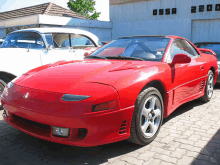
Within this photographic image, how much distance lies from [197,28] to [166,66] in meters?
15.8

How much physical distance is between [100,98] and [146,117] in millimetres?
824

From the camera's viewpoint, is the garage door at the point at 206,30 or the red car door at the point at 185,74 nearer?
the red car door at the point at 185,74

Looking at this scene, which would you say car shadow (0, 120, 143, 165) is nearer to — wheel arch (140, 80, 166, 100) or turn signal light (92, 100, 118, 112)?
Result: turn signal light (92, 100, 118, 112)

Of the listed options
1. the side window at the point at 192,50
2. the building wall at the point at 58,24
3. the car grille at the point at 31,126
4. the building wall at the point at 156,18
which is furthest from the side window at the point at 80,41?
the building wall at the point at 156,18

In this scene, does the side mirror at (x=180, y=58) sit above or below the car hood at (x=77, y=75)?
above

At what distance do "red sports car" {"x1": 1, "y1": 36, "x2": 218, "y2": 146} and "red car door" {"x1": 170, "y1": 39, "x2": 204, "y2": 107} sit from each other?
18 mm

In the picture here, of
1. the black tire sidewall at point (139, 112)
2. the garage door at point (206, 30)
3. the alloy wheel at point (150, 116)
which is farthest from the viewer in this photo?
the garage door at point (206, 30)

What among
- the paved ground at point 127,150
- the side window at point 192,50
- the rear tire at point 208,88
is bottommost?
the paved ground at point 127,150

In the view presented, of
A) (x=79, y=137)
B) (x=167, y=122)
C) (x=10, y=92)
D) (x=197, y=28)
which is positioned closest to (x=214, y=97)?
(x=167, y=122)

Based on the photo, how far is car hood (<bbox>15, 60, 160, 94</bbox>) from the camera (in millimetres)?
2604

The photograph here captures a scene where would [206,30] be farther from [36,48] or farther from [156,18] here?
[36,48]

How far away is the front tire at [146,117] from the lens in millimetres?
2713

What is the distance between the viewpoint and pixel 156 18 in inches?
739

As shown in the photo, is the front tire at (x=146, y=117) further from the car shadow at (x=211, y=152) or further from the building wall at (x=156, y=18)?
the building wall at (x=156, y=18)
